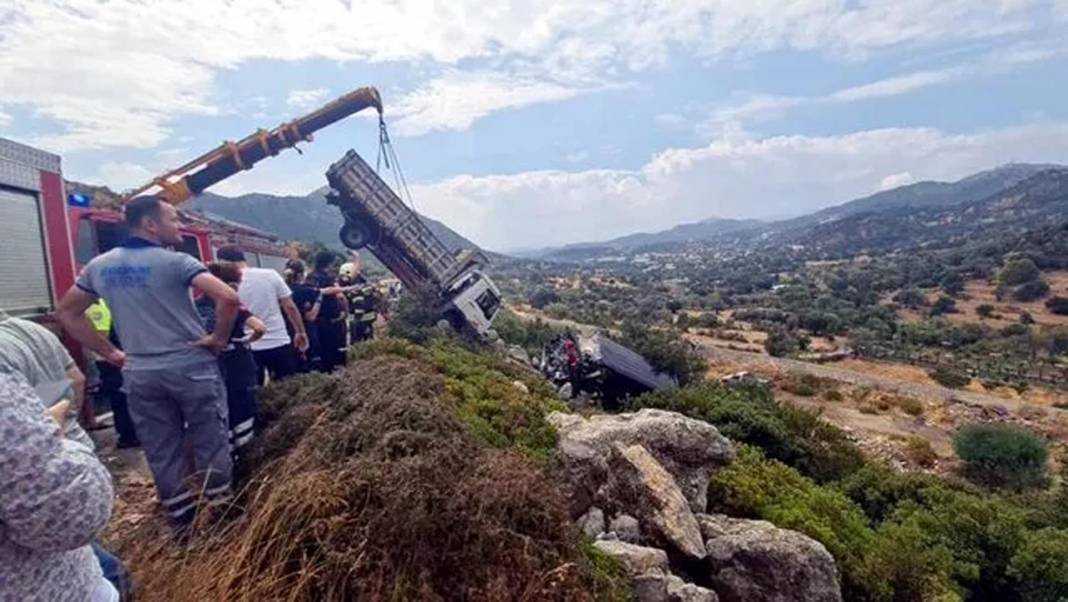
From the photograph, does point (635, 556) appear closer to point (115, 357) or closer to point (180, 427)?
point (180, 427)

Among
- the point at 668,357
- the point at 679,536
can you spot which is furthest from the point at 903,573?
the point at 668,357

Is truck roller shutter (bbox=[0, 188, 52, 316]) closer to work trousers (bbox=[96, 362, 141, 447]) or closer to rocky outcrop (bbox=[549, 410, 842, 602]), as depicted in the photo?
work trousers (bbox=[96, 362, 141, 447])

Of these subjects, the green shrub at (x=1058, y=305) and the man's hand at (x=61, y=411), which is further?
the green shrub at (x=1058, y=305)

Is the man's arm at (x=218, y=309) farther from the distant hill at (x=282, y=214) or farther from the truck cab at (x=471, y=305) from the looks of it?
the distant hill at (x=282, y=214)

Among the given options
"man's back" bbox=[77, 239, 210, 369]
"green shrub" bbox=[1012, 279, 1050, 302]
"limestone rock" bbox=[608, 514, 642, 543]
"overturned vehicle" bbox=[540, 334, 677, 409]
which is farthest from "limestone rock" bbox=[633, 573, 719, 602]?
"green shrub" bbox=[1012, 279, 1050, 302]

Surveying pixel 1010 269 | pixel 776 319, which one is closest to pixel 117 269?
pixel 776 319

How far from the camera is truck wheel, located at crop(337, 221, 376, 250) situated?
12.8 metres

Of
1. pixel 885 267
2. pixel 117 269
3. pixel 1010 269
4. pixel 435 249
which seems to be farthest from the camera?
pixel 885 267

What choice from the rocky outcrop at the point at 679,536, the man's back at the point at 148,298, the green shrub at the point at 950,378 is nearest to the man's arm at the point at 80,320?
the man's back at the point at 148,298

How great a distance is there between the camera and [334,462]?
3.34 m

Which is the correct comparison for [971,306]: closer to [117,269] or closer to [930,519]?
[930,519]

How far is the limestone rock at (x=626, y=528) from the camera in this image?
14.0ft

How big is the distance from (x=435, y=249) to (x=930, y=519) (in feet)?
29.6

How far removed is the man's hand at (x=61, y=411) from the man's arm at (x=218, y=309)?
1.57 m
